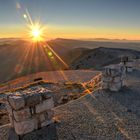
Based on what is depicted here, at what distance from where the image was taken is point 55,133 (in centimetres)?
712

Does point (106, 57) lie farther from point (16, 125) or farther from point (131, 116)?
point (16, 125)

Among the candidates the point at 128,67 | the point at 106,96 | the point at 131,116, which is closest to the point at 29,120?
the point at 131,116

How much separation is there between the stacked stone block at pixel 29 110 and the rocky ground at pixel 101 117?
0.73m

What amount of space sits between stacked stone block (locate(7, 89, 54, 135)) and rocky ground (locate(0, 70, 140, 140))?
735 millimetres

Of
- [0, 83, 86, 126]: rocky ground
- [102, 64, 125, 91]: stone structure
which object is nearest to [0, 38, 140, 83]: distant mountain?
[0, 83, 86, 126]: rocky ground

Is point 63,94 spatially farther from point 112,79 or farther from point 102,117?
point 102,117

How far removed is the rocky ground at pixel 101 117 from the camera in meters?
7.07

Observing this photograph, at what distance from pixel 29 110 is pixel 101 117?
331cm

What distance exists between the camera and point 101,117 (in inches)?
330

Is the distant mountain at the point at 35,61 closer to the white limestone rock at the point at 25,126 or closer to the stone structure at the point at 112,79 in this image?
the stone structure at the point at 112,79

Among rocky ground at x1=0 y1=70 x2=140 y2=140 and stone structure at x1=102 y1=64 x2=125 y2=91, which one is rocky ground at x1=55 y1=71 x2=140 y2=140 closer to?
rocky ground at x1=0 y1=70 x2=140 y2=140

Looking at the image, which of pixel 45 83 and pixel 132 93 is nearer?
pixel 132 93

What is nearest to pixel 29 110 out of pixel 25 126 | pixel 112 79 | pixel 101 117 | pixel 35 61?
pixel 25 126

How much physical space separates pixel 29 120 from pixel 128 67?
13000mm
